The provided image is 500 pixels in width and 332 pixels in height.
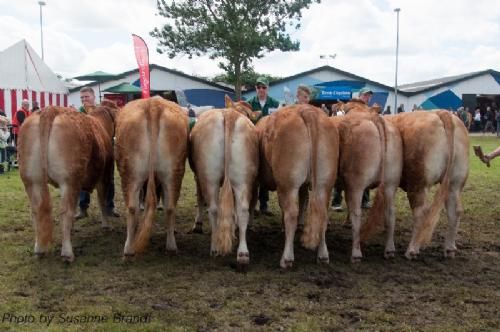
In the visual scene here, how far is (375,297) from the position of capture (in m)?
4.30

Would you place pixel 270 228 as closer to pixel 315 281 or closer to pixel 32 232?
Answer: pixel 315 281

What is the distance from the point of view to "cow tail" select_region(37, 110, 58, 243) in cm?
493

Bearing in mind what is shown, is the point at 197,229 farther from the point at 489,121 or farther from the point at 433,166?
the point at 489,121

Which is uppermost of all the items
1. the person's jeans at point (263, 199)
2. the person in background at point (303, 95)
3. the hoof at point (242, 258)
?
the person in background at point (303, 95)

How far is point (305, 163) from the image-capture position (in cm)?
495

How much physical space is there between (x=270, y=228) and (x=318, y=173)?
2.24m

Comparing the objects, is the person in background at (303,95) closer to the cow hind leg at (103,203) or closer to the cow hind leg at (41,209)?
the cow hind leg at (103,203)

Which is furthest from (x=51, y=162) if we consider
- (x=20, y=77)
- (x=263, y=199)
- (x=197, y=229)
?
(x=20, y=77)

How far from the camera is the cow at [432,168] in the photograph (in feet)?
17.3

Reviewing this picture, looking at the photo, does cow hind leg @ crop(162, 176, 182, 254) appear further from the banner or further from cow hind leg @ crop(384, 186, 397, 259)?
the banner

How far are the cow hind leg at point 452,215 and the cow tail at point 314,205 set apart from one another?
5.14 feet

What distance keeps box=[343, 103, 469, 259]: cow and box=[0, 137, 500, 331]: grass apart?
381 millimetres

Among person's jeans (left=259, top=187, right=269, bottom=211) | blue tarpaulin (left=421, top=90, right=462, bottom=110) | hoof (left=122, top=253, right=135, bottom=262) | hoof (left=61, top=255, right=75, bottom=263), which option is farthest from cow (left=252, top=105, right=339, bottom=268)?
blue tarpaulin (left=421, top=90, right=462, bottom=110)

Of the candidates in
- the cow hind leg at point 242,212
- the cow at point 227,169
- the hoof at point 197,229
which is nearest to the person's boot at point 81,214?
the hoof at point 197,229
